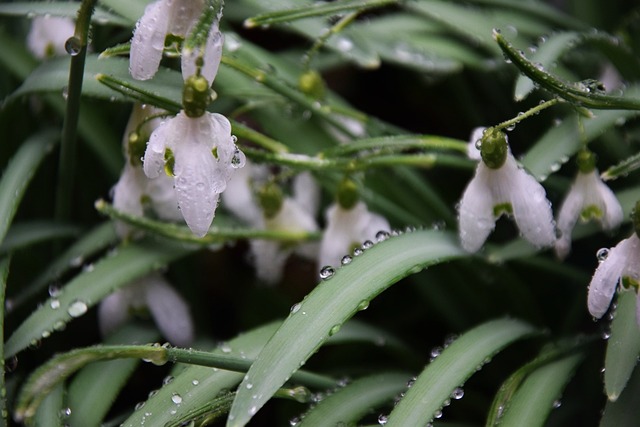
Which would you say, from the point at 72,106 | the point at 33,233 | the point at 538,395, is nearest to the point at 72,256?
the point at 33,233

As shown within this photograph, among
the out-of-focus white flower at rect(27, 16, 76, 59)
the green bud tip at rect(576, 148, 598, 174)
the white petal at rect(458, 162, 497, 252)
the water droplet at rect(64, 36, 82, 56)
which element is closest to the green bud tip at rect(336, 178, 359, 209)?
the white petal at rect(458, 162, 497, 252)

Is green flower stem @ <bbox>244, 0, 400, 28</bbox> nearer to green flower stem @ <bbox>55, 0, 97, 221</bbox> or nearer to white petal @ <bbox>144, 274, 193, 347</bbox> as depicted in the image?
green flower stem @ <bbox>55, 0, 97, 221</bbox>

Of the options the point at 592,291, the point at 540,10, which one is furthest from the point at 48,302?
the point at 540,10

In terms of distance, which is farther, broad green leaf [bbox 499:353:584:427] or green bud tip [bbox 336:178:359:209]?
green bud tip [bbox 336:178:359:209]

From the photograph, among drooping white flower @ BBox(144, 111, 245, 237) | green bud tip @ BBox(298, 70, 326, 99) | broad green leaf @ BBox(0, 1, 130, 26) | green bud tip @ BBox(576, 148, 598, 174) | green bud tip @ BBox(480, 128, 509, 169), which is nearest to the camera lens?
drooping white flower @ BBox(144, 111, 245, 237)

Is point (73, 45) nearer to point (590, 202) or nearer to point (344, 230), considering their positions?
point (344, 230)

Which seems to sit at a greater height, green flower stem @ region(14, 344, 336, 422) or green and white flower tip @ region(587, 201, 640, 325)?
green and white flower tip @ region(587, 201, 640, 325)

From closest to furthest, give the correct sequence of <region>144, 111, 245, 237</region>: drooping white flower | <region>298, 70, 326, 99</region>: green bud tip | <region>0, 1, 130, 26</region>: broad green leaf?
<region>144, 111, 245, 237</region>: drooping white flower
<region>0, 1, 130, 26</region>: broad green leaf
<region>298, 70, 326, 99</region>: green bud tip
